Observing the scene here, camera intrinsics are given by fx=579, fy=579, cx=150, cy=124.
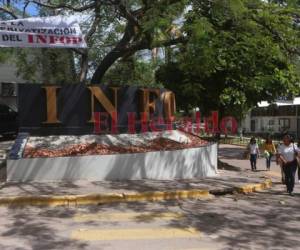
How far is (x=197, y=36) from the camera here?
51.3 feet

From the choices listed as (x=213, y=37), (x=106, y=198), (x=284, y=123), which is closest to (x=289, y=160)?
(x=213, y=37)

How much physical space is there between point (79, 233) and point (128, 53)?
10577 mm

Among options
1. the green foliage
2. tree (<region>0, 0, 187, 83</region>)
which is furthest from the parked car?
tree (<region>0, 0, 187, 83</region>)

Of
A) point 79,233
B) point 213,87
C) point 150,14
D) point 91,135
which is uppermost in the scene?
point 150,14

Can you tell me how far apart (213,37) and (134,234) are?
9145 millimetres

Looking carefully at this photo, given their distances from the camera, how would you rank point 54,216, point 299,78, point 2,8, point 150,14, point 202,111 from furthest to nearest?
point 202,111
point 299,78
point 2,8
point 150,14
point 54,216

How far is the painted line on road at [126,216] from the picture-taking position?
10906mm

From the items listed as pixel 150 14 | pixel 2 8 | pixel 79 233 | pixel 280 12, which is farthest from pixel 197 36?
pixel 79 233

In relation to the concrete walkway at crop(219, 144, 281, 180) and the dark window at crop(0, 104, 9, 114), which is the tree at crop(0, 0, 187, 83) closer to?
the concrete walkway at crop(219, 144, 281, 180)

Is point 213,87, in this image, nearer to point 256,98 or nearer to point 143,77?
point 256,98

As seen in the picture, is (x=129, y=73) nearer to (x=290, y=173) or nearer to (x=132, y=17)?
(x=132, y=17)

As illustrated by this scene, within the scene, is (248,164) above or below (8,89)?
below

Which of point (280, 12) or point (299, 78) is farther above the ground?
point (280, 12)

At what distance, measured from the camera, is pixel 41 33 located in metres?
15.7
